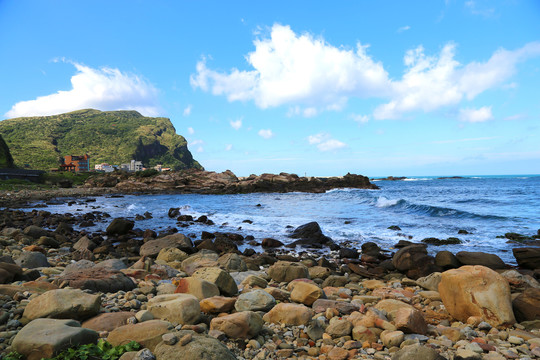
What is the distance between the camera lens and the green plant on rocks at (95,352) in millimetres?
3570

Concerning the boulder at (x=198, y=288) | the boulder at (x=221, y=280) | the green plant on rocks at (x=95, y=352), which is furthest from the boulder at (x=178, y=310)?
the boulder at (x=221, y=280)

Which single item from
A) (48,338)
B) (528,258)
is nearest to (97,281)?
(48,338)

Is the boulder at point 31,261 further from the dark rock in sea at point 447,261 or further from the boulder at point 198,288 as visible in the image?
the dark rock in sea at point 447,261

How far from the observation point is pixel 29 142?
14550 cm

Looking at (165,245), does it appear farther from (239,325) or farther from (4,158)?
(4,158)

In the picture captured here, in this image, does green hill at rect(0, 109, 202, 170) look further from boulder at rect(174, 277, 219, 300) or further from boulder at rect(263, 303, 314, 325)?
boulder at rect(263, 303, 314, 325)

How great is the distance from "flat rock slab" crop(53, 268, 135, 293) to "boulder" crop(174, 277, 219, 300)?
1.30 m

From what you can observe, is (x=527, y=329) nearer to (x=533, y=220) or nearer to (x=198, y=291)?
(x=198, y=291)

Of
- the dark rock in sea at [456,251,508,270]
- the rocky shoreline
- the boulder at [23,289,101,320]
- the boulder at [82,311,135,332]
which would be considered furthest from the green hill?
the dark rock in sea at [456,251,508,270]

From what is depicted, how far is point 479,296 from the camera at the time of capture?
19.5 ft

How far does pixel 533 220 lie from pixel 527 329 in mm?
22762

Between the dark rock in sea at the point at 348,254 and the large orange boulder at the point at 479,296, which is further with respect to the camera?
the dark rock in sea at the point at 348,254

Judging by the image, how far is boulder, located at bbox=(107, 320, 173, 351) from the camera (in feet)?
13.4

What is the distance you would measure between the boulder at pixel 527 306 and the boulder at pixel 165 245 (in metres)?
11.0
